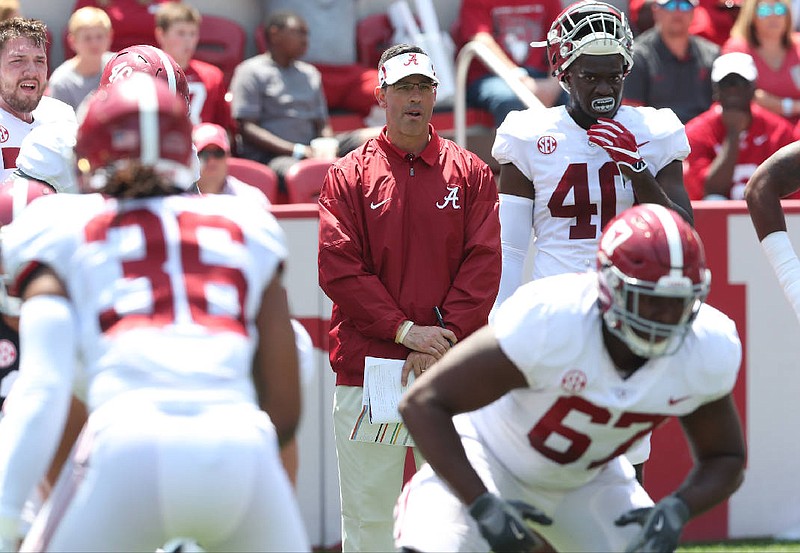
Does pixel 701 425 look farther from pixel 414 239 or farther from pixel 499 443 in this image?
pixel 414 239

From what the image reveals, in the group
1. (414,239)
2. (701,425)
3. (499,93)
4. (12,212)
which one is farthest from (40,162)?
(499,93)

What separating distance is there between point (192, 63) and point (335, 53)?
3.54ft

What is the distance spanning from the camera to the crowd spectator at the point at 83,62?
748 centimetres

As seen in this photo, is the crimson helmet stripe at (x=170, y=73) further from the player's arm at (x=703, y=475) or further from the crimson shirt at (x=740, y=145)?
the crimson shirt at (x=740, y=145)

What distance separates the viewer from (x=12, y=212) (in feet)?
13.3

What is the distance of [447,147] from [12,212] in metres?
1.58

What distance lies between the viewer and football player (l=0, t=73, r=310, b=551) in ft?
9.17

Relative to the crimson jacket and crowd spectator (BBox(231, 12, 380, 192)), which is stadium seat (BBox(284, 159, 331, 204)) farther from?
the crimson jacket

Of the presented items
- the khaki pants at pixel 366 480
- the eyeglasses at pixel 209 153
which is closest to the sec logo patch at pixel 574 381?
the khaki pants at pixel 366 480

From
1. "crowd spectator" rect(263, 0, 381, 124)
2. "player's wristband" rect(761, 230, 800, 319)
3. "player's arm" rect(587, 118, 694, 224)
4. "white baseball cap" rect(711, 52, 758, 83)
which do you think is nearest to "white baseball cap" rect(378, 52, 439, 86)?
"player's arm" rect(587, 118, 694, 224)

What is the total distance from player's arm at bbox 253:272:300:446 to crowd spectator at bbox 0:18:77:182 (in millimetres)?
2330

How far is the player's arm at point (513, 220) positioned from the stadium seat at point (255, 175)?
8.38 feet

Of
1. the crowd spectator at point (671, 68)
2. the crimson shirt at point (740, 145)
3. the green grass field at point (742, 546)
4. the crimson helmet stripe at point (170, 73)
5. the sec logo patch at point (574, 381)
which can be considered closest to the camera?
the sec logo patch at point (574, 381)

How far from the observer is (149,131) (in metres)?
2.98
